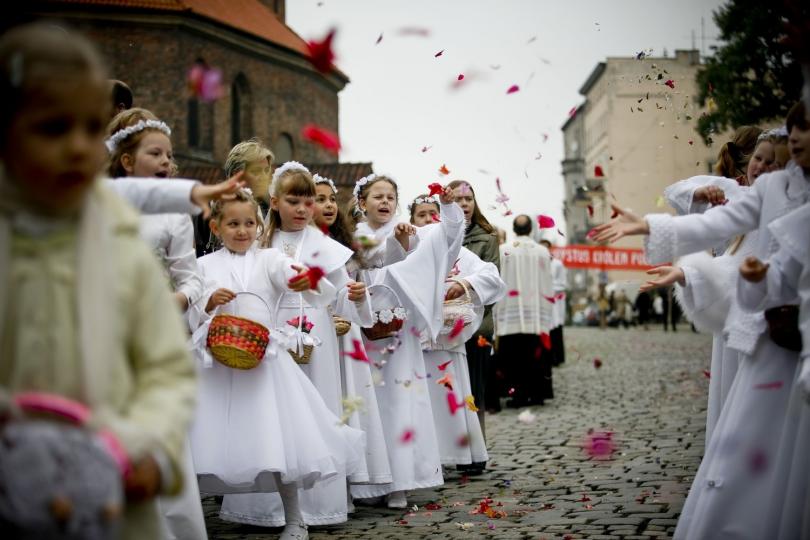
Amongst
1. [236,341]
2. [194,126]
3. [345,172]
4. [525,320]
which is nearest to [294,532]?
[236,341]

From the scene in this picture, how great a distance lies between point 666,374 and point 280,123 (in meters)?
27.1

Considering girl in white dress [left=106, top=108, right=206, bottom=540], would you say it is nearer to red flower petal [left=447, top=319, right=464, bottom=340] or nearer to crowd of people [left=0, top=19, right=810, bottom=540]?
crowd of people [left=0, top=19, right=810, bottom=540]

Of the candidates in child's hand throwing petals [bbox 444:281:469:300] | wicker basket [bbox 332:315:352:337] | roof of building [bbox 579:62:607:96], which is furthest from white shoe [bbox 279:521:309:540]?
roof of building [bbox 579:62:607:96]

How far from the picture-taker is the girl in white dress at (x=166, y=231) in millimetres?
5348

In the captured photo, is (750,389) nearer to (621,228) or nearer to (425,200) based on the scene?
(621,228)

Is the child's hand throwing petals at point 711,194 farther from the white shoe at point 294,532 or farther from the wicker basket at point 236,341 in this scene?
the white shoe at point 294,532

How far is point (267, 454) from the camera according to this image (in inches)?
235

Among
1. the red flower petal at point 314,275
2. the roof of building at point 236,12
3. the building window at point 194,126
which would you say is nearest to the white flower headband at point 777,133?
the red flower petal at point 314,275

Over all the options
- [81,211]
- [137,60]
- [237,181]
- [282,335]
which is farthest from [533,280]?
[137,60]

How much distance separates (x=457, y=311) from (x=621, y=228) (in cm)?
424

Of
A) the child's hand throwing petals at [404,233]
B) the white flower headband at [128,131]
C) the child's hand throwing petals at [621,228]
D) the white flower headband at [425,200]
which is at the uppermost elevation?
the white flower headband at [425,200]

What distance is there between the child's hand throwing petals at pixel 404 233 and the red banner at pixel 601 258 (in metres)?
45.1

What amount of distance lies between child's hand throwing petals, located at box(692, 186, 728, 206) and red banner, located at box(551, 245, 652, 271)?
47.4 metres

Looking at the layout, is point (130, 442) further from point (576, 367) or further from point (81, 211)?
point (576, 367)
